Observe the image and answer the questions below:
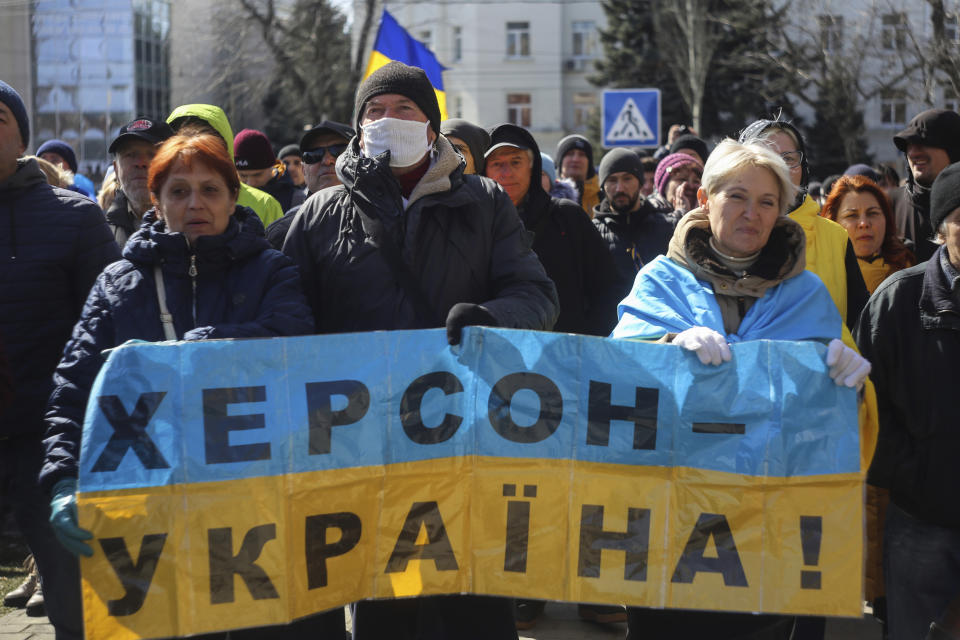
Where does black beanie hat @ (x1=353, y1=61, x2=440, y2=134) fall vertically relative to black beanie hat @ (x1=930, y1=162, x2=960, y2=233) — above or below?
above

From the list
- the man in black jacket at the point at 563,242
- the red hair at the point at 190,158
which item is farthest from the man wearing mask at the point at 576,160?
the red hair at the point at 190,158

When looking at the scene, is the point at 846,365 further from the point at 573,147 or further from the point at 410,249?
the point at 573,147

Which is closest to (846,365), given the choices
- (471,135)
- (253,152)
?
(471,135)

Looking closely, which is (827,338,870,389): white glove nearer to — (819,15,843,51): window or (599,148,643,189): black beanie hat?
(599,148,643,189): black beanie hat

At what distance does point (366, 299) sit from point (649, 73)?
40.1 metres

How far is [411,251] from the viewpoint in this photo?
3.44 meters

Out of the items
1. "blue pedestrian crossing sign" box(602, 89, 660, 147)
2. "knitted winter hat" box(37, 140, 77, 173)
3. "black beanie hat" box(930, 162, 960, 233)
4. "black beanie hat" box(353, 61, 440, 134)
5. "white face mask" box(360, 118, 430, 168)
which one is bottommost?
"black beanie hat" box(930, 162, 960, 233)

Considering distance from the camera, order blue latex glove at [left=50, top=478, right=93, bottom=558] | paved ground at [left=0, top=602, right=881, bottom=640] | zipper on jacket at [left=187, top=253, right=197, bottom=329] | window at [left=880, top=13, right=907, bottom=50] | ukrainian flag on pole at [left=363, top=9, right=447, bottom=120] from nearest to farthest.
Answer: blue latex glove at [left=50, top=478, right=93, bottom=558] < zipper on jacket at [left=187, top=253, right=197, bottom=329] < paved ground at [left=0, top=602, right=881, bottom=640] < ukrainian flag on pole at [left=363, top=9, right=447, bottom=120] < window at [left=880, top=13, right=907, bottom=50]

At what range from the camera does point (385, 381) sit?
3.31 m

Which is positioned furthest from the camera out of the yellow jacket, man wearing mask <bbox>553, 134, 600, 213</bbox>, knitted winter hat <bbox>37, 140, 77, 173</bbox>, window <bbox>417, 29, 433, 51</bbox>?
window <bbox>417, 29, 433, 51</bbox>

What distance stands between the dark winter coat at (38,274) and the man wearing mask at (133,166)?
985mm

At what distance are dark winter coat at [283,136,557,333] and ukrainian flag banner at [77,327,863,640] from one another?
0.20 meters

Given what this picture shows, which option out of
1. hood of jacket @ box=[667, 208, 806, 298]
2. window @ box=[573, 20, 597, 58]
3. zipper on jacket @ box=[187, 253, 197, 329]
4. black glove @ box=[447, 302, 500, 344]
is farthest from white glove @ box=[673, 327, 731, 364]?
window @ box=[573, 20, 597, 58]

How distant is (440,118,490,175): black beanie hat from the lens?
5488 mm
